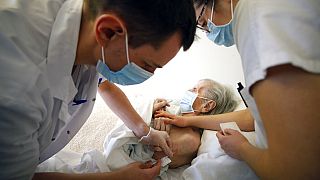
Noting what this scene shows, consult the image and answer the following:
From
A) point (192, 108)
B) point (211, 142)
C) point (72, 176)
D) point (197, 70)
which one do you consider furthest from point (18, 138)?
point (197, 70)

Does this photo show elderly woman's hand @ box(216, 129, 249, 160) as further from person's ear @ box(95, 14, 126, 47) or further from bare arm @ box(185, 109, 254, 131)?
person's ear @ box(95, 14, 126, 47)

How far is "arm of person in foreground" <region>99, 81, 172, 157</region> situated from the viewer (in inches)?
49.9

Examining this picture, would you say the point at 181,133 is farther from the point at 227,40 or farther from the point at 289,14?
the point at 289,14

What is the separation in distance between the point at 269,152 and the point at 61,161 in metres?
0.93

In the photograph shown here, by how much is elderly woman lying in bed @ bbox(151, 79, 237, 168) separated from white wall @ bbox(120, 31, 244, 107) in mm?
214

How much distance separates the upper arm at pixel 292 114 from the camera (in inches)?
25.2

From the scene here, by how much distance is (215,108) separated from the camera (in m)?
1.63

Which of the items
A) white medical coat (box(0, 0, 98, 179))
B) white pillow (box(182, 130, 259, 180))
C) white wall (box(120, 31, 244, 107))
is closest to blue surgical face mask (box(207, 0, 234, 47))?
white pillow (box(182, 130, 259, 180))

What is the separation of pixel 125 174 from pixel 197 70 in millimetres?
1124

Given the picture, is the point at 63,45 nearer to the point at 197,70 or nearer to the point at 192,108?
the point at 192,108

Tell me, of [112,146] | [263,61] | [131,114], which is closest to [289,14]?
[263,61]

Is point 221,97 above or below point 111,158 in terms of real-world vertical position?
above

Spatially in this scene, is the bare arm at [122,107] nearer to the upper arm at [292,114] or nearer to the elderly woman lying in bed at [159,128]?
the elderly woman lying in bed at [159,128]

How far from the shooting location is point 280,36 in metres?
0.68
